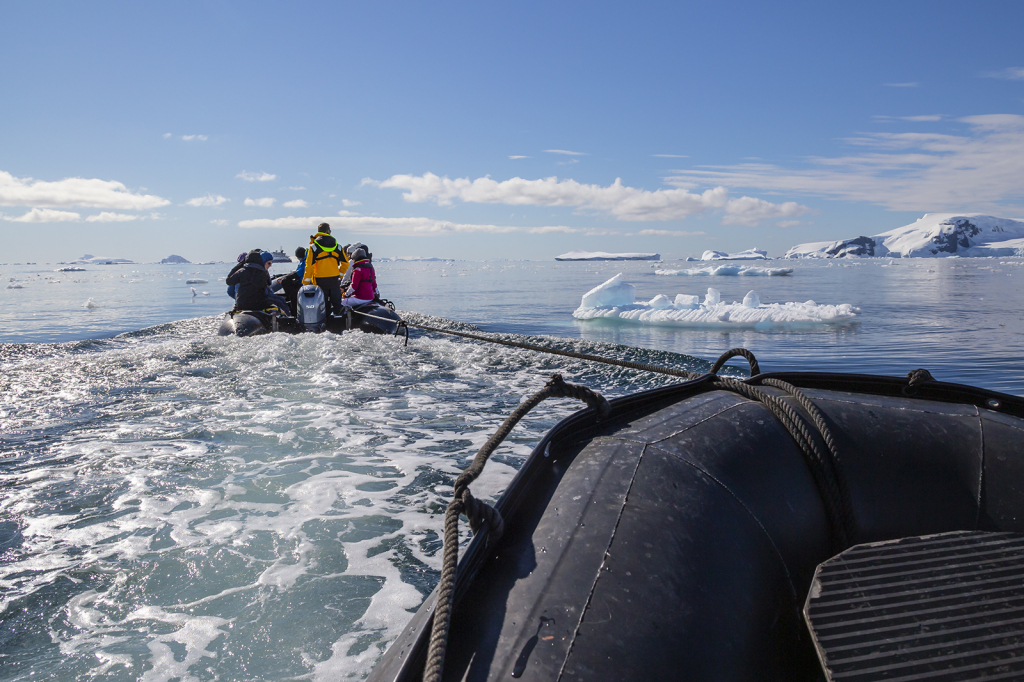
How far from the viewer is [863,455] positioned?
1967mm

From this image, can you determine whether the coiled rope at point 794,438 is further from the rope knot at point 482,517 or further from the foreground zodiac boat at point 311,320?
the foreground zodiac boat at point 311,320

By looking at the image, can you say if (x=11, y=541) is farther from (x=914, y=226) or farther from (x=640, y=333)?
(x=914, y=226)

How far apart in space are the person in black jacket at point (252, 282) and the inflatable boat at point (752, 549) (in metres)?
9.76

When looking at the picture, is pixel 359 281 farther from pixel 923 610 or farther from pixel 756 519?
pixel 923 610

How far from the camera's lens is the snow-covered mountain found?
144375 millimetres

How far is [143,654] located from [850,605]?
267 cm

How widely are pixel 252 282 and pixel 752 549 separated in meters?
10.4

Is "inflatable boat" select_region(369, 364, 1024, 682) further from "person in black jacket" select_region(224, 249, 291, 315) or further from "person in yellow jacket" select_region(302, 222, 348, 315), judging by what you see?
"person in black jacket" select_region(224, 249, 291, 315)

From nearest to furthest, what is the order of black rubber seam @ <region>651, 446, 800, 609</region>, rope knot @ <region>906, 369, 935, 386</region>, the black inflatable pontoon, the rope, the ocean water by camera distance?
the rope
black rubber seam @ <region>651, 446, 800, 609</region>
rope knot @ <region>906, 369, 935, 386</region>
the ocean water
the black inflatable pontoon

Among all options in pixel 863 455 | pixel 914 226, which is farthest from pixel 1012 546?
pixel 914 226

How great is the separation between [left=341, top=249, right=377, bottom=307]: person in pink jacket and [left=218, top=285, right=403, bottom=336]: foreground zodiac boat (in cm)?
20

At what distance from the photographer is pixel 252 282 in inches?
407

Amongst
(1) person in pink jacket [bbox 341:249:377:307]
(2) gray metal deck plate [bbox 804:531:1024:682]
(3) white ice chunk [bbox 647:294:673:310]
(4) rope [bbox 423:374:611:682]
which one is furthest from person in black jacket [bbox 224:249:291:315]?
(3) white ice chunk [bbox 647:294:673:310]

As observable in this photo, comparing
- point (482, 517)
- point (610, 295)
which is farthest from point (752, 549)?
point (610, 295)
